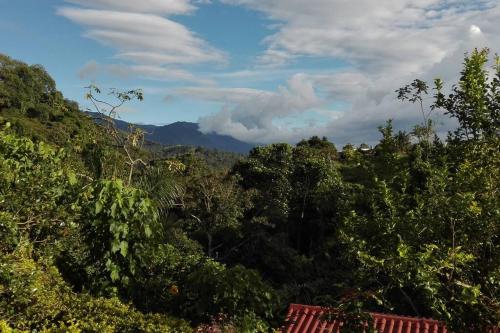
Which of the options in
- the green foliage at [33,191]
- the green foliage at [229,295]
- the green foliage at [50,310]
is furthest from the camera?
the green foliage at [33,191]

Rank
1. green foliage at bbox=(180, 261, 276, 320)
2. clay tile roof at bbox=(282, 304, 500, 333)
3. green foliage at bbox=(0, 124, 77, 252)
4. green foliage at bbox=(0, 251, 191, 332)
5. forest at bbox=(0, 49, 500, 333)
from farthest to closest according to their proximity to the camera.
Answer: clay tile roof at bbox=(282, 304, 500, 333), green foliage at bbox=(0, 124, 77, 252), green foliage at bbox=(180, 261, 276, 320), green foliage at bbox=(0, 251, 191, 332), forest at bbox=(0, 49, 500, 333)

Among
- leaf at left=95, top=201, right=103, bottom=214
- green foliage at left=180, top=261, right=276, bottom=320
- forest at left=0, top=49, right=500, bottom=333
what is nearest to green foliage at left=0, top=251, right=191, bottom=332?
forest at left=0, top=49, right=500, bottom=333

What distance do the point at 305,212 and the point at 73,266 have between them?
894 inches

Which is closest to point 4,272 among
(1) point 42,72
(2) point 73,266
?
(2) point 73,266

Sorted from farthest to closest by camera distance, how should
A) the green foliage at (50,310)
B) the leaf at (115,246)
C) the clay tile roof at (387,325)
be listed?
the clay tile roof at (387,325) → the leaf at (115,246) → the green foliage at (50,310)

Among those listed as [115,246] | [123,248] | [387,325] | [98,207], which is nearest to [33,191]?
[98,207]

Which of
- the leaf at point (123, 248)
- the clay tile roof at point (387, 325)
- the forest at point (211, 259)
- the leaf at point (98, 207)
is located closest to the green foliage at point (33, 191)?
the forest at point (211, 259)

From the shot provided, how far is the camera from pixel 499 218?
5.28 metres

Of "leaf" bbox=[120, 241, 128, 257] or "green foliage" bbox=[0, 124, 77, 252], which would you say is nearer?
"green foliage" bbox=[0, 124, 77, 252]

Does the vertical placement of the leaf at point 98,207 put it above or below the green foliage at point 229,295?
above

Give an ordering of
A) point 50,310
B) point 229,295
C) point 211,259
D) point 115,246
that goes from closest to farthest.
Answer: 1. point 50,310
2. point 229,295
3. point 115,246
4. point 211,259

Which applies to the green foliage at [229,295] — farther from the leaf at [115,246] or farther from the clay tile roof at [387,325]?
the clay tile roof at [387,325]

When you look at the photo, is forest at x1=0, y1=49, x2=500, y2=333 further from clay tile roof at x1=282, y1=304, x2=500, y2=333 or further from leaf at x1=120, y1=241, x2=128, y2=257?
clay tile roof at x1=282, y1=304, x2=500, y2=333

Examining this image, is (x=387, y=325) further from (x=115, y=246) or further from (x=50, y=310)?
(x=50, y=310)
